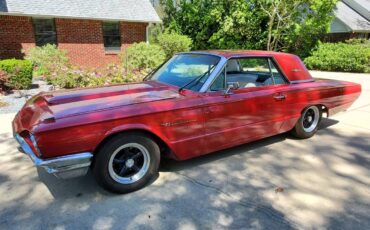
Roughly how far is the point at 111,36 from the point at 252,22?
30.0 feet

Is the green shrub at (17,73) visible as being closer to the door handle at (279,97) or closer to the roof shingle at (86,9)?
the roof shingle at (86,9)

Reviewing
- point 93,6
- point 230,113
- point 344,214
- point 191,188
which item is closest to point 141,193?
point 191,188

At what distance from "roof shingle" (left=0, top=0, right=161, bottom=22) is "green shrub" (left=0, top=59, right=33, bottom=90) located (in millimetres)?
3909

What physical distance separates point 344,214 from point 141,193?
7.18 ft

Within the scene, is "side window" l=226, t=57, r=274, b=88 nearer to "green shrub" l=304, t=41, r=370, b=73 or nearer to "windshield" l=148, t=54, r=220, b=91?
"windshield" l=148, t=54, r=220, b=91

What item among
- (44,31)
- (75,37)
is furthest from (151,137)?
(75,37)

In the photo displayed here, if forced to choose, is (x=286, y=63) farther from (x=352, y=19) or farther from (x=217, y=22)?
(x=352, y=19)

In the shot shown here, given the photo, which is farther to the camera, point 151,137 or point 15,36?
point 15,36

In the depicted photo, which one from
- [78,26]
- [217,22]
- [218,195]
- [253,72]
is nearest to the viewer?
[218,195]

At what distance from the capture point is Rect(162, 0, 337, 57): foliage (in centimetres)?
1633

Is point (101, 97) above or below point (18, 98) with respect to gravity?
above

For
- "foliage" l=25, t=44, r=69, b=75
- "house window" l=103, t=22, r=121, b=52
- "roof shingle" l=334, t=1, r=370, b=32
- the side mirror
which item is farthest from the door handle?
"roof shingle" l=334, t=1, r=370, b=32

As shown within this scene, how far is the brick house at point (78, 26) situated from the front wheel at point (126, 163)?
36.9ft

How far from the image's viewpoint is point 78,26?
13852mm
